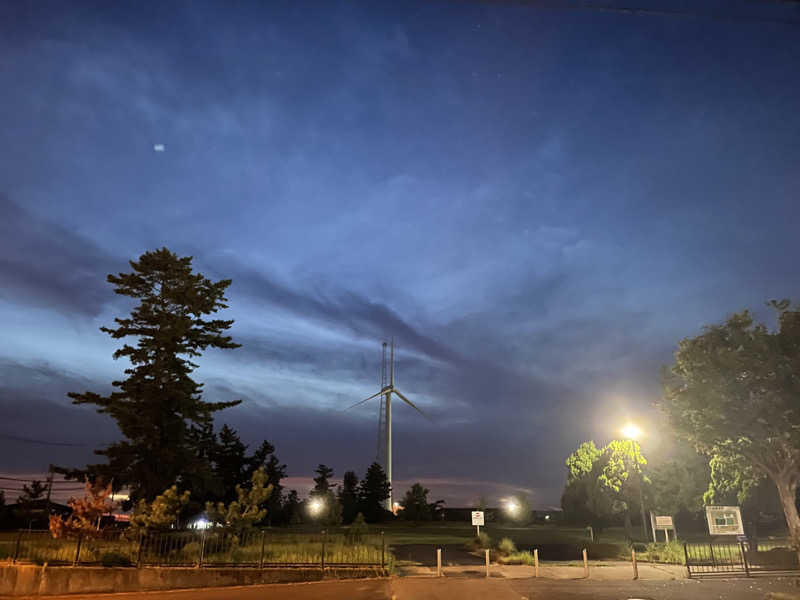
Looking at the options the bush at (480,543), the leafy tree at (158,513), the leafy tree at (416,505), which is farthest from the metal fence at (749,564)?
the leafy tree at (416,505)

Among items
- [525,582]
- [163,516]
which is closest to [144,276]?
[163,516]

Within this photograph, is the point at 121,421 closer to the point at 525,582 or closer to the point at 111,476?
the point at 111,476

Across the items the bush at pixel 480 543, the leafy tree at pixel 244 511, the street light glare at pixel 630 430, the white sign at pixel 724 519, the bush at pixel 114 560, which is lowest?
the bush at pixel 480 543

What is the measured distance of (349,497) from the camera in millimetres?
73562

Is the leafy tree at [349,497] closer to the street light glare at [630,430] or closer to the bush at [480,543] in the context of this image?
the bush at [480,543]

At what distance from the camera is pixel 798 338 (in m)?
36.2

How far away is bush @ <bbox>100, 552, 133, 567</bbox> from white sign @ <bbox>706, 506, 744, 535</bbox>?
30706 mm

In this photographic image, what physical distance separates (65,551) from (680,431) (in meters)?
40.1

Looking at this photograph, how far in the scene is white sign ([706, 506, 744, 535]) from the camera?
102ft

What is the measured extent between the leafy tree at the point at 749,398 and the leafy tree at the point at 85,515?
38052mm

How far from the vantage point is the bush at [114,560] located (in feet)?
61.7

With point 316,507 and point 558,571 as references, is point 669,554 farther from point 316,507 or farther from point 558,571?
point 316,507

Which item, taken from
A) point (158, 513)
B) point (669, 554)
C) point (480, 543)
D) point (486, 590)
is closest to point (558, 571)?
point (486, 590)

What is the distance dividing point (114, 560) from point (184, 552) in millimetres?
2380
